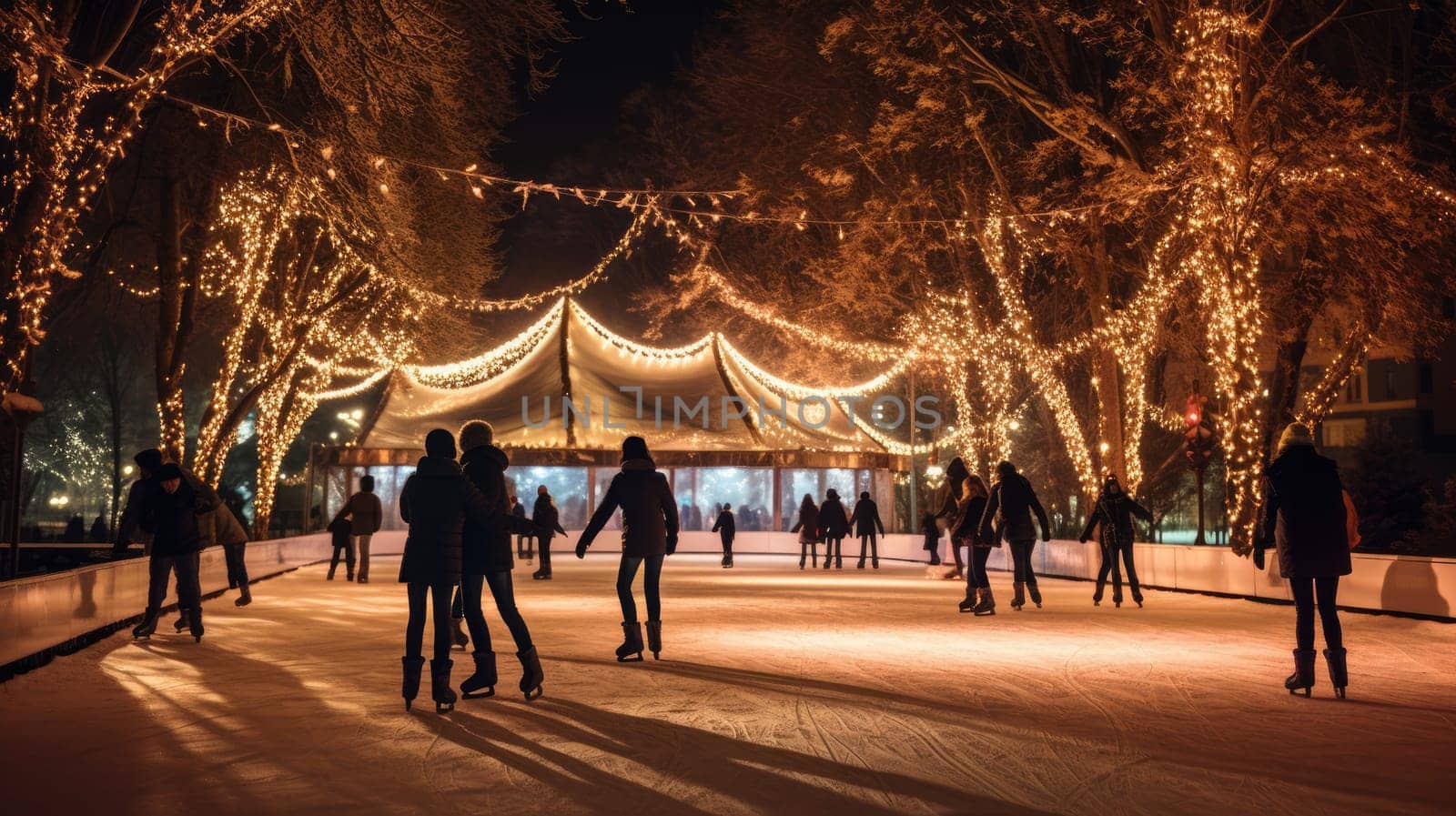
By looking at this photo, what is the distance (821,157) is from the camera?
2720 centimetres

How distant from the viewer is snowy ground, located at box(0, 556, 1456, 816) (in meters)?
5.62

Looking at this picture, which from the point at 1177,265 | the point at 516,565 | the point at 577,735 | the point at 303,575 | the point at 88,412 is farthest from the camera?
the point at 88,412

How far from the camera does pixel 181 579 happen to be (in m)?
12.4

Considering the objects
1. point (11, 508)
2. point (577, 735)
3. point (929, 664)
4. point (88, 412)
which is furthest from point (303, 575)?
point (88, 412)

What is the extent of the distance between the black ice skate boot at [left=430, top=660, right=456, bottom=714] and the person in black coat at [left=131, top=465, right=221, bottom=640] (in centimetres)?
497

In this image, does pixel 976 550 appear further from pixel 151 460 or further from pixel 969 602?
pixel 151 460

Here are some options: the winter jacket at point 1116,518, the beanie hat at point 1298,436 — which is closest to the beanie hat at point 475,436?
the beanie hat at point 1298,436

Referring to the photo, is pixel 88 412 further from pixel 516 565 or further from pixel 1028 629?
pixel 1028 629

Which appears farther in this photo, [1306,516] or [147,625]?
[147,625]

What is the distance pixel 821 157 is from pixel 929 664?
59.5 feet

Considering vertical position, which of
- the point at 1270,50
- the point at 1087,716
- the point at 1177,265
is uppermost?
the point at 1270,50

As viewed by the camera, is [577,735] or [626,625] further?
[626,625]

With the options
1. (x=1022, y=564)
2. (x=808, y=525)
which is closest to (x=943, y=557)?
(x=808, y=525)

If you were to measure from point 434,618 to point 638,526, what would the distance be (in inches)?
110
